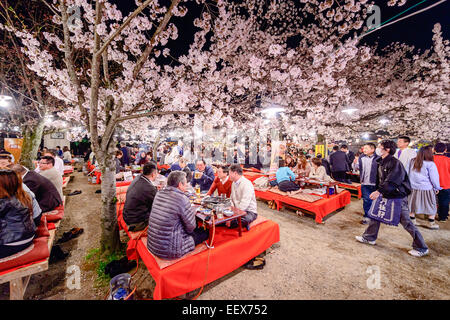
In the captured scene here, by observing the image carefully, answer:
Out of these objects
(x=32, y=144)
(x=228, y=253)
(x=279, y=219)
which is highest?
(x=32, y=144)

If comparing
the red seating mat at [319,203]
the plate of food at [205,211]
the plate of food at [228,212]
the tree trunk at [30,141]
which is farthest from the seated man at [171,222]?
the tree trunk at [30,141]

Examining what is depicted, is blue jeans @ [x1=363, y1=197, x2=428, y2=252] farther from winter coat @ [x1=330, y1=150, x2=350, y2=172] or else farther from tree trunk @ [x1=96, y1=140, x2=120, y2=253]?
tree trunk @ [x1=96, y1=140, x2=120, y2=253]

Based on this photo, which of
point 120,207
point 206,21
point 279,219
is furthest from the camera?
point 279,219

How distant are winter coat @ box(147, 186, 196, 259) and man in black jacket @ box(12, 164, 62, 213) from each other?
3.22 metres

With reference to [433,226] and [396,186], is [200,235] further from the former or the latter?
[433,226]

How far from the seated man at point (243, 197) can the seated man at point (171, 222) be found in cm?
122

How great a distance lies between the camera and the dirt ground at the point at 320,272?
2.76 metres

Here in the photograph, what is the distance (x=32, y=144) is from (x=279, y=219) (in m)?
13.2

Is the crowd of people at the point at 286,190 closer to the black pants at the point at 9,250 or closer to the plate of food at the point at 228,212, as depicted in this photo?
the plate of food at the point at 228,212

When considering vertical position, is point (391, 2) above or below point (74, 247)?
above

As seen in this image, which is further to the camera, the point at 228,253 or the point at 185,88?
the point at 185,88

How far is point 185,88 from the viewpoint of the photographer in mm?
6367
